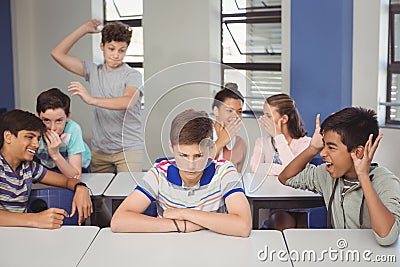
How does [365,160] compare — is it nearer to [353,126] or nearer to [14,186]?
[353,126]

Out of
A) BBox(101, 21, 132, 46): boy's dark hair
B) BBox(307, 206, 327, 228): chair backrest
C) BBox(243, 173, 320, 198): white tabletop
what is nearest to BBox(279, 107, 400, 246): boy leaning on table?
BBox(307, 206, 327, 228): chair backrest

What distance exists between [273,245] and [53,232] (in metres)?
0.77

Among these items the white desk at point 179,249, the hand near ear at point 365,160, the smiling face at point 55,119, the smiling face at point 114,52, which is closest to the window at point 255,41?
the smiling face at point 114,52

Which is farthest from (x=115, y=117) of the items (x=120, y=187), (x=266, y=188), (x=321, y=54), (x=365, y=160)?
(x=365, y=160)

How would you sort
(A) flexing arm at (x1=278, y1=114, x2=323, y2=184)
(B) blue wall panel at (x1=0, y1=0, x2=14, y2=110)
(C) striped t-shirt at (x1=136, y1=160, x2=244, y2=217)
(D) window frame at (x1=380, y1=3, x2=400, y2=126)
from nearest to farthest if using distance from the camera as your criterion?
1. (C) striped t-shirt at (x1=136, y1=160, x2=244, y2=217)
2. (A) flexing arm at (x1=278, y1=114, x2=323, y2=184)
3. (D) window frame at (x1=380, y1=3, x2=400, y2=126)
4. (B) blue wall panel at (x1=0, y1=0, x2=14, y2=110)

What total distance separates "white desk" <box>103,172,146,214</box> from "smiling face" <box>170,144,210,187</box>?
22.4 inches

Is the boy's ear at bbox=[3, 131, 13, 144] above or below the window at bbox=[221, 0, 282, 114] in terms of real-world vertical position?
below

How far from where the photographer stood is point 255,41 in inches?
205

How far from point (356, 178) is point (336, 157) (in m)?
0.12

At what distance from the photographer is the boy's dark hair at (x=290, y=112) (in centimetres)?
347

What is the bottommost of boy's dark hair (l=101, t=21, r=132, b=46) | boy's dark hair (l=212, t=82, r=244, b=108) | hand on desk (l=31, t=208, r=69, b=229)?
hand on desk (l=31, t=208, r=69, b=229)

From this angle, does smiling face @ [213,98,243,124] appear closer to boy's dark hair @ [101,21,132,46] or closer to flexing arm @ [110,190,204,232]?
flexing arm @ [110,190,204,232]

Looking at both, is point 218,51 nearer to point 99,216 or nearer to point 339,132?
point 99,216

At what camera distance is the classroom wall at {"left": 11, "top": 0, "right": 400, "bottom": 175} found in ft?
14.6
